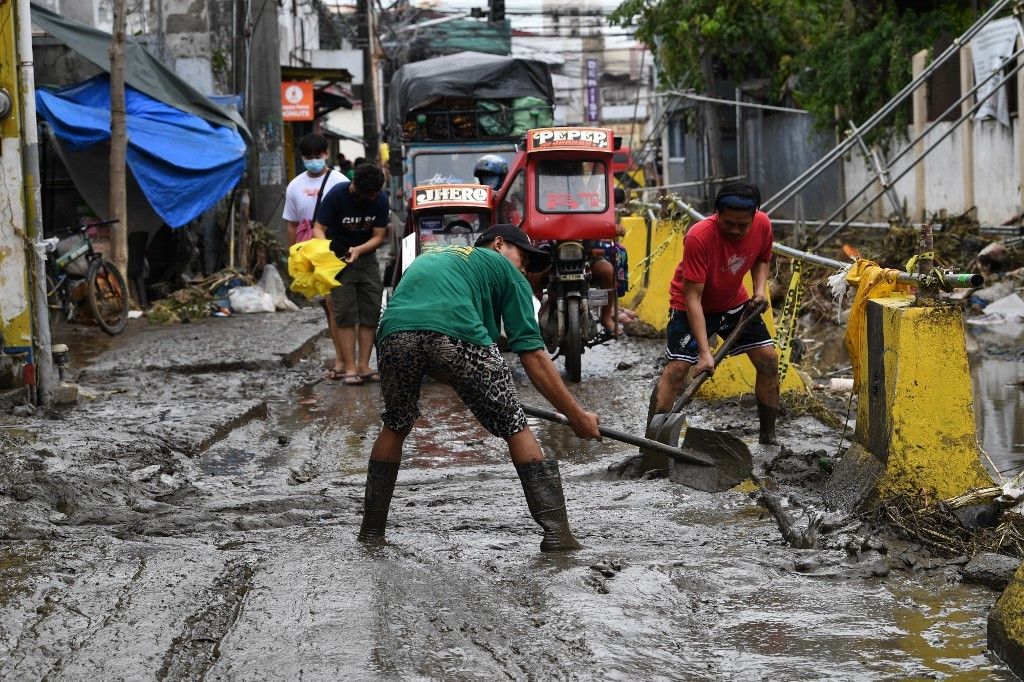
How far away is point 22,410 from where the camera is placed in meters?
8.24

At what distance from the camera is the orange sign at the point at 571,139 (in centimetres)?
1020

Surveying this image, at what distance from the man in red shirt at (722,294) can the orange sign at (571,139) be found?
3.25 meters

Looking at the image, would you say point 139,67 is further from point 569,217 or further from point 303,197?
point 569,217

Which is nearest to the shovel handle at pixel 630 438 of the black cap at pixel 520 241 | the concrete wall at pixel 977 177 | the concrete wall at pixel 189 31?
the black cap at pixel 520 241

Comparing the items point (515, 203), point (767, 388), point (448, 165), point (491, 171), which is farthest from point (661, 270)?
point (767, 388)

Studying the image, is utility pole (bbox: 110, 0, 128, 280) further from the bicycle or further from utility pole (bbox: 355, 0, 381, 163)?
utility pole (bbox: 355, 0, 381, 163)

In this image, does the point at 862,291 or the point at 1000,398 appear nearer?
the point at 862,291

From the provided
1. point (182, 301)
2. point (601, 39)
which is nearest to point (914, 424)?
point (182, 301)

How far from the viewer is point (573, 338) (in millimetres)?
9945

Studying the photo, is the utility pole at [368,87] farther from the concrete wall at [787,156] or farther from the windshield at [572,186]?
the windshield at [572,186]

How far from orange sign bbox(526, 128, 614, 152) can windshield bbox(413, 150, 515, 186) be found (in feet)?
21.0

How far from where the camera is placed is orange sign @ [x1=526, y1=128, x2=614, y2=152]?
1020 cm

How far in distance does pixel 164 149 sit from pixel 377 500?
10251 millimetres

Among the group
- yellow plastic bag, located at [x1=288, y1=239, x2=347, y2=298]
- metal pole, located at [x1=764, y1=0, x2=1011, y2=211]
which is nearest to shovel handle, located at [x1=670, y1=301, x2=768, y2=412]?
yellow plastic bag, located at [x1=288, y1=239, x2=347, y2=298]
